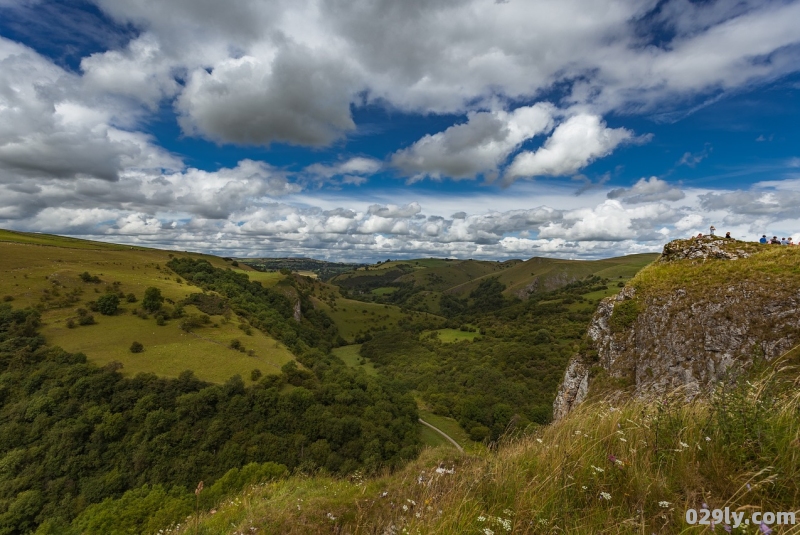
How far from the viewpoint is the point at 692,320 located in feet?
63.4

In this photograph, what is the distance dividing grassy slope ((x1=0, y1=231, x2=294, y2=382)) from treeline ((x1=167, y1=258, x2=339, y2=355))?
2120cm

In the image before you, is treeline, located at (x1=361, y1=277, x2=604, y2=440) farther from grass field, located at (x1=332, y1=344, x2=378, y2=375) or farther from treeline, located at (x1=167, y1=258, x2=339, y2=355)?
treeline, located at (x1=167, y1=258, x2=339, y2=355)

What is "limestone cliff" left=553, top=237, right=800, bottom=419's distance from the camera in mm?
17047

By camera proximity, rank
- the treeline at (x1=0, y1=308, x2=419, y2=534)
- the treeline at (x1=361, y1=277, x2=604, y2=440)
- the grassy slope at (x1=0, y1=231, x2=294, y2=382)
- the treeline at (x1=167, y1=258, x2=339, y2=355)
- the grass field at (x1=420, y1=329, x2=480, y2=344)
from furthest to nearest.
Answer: the grass field at (x1=420, y1=329, x2=480, y2=344)
the treeline at (x1=167, y1=258, x2=339, y2=355)
the treeline at (x1=361, y1=277, x2=604, y2=440)
the grassy slope at (x1=0, y1=231, x2=294, y2=382)
the treeline at (x1=0, y1=308, x2=419, y2=534)

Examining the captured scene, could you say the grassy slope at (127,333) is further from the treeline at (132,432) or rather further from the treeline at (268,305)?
the treeline at (268,305)

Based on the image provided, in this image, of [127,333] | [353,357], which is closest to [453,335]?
[353,357]

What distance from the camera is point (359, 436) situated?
61.9 metres

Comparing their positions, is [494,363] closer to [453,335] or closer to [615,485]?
[453,335]

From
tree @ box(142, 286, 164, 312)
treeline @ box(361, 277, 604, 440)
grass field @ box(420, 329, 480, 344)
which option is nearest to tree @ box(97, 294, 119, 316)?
tree @ box(142, 286, 164, 312)

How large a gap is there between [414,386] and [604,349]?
342ft

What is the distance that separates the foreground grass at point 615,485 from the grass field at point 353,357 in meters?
138

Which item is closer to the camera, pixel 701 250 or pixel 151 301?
pixel 701 250

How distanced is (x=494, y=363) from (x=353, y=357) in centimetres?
7523

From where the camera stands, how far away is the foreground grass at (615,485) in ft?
12.8
